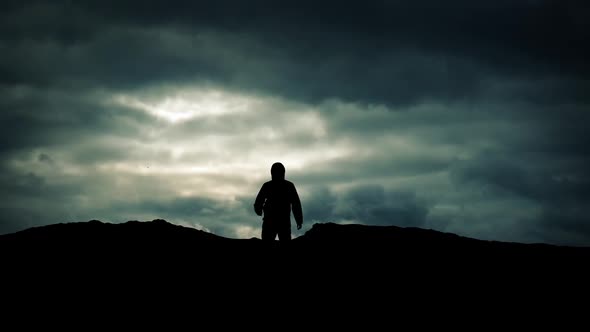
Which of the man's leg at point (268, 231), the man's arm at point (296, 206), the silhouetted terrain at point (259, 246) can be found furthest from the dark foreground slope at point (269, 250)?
the man's arm at point (296, 206)

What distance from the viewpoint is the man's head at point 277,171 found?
46.4 feet

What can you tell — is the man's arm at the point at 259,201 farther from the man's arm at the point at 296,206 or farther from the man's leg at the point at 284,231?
the man's arm at the point at 296,206

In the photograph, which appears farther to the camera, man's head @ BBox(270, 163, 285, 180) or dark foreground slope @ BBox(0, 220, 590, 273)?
man's head @ BBox(270, 163, 285, 180)

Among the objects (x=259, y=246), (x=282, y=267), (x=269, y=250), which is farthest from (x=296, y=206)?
(x=259, y=246)

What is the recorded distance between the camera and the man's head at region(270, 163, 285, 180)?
557 inches

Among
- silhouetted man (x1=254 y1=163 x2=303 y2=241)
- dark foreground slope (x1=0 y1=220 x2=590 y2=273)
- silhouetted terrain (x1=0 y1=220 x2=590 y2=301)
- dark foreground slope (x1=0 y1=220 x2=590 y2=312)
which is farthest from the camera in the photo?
silhouetted man (x1=254 y1=163 x2=303 y2=241)

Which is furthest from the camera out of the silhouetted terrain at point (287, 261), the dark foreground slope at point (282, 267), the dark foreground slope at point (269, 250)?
the dark foreground slope at point (269, 250)

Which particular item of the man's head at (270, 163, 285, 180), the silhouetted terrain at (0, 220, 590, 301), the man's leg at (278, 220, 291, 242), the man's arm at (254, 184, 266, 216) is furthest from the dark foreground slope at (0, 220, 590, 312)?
the man's head at (270, 163, 285, 180)

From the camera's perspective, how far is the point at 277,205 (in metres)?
14.1

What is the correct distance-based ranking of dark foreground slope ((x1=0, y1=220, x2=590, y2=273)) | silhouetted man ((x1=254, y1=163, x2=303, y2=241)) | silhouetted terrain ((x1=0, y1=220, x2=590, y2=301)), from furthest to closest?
silhouetted man ((x1=254, y1=163, x2=303, y2=241)) → dark foreground slope ((x1=0, y1=220, x2=590, y2=273)) → silhouetted terrain ((x1=0, y1=220, x2=590, y2=301))

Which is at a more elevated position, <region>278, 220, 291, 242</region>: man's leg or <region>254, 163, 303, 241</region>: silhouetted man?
<region>254, 163, 303, 241</region>: silhouetted man

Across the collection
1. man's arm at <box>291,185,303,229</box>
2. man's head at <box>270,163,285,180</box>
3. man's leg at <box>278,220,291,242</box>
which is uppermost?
man's head at <box>270,163,285,180</box>

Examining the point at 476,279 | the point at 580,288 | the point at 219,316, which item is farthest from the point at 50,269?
the point at 580,288

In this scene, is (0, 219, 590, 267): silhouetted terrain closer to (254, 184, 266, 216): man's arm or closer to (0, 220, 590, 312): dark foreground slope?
(0, 220, 590, 312): dark foreground slope
